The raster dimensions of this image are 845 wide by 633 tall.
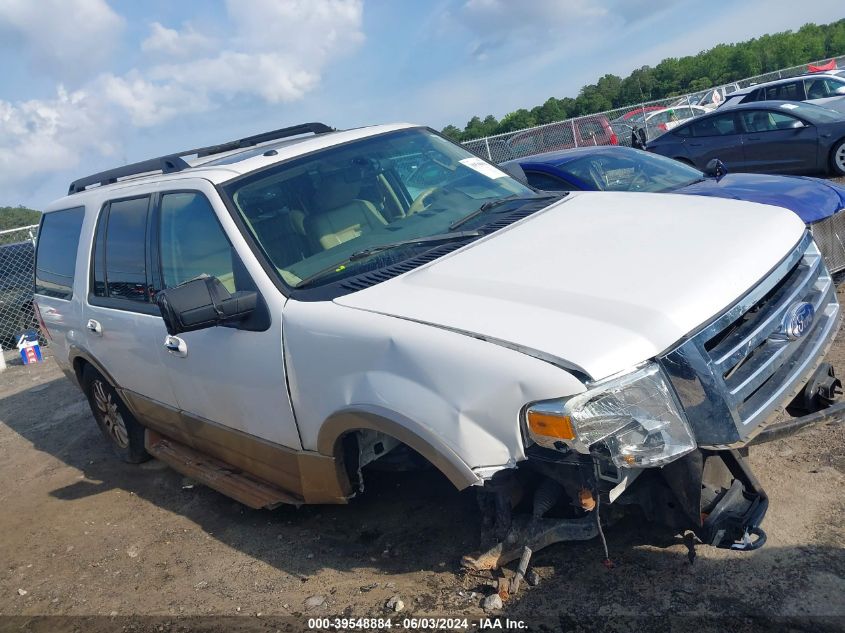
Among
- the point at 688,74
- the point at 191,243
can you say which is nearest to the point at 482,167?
the point at 191,243

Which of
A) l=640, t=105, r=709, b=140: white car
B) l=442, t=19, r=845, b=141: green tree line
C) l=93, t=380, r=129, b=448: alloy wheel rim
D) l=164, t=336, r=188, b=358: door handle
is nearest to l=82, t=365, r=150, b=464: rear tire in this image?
l=93, t=380, r=129, b=448: alloy wheel rim

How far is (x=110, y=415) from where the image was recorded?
5.88 m

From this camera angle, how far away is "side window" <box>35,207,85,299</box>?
543cm

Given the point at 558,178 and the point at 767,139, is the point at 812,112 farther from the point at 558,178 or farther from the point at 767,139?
the point at 558,178

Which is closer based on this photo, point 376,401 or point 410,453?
point 376,401

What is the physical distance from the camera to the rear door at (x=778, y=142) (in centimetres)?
1166

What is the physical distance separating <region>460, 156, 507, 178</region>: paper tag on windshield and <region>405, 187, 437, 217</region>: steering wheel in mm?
442

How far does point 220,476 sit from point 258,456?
20.7 inches

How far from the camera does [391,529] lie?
390 centimetres

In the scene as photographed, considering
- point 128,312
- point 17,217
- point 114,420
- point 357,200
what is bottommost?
point 114,420

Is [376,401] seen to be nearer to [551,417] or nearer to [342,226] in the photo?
[551,417]

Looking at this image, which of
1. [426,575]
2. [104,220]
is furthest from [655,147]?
[426,575]

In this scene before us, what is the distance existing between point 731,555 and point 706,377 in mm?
986

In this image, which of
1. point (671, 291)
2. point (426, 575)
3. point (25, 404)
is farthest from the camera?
point (25, 404)
